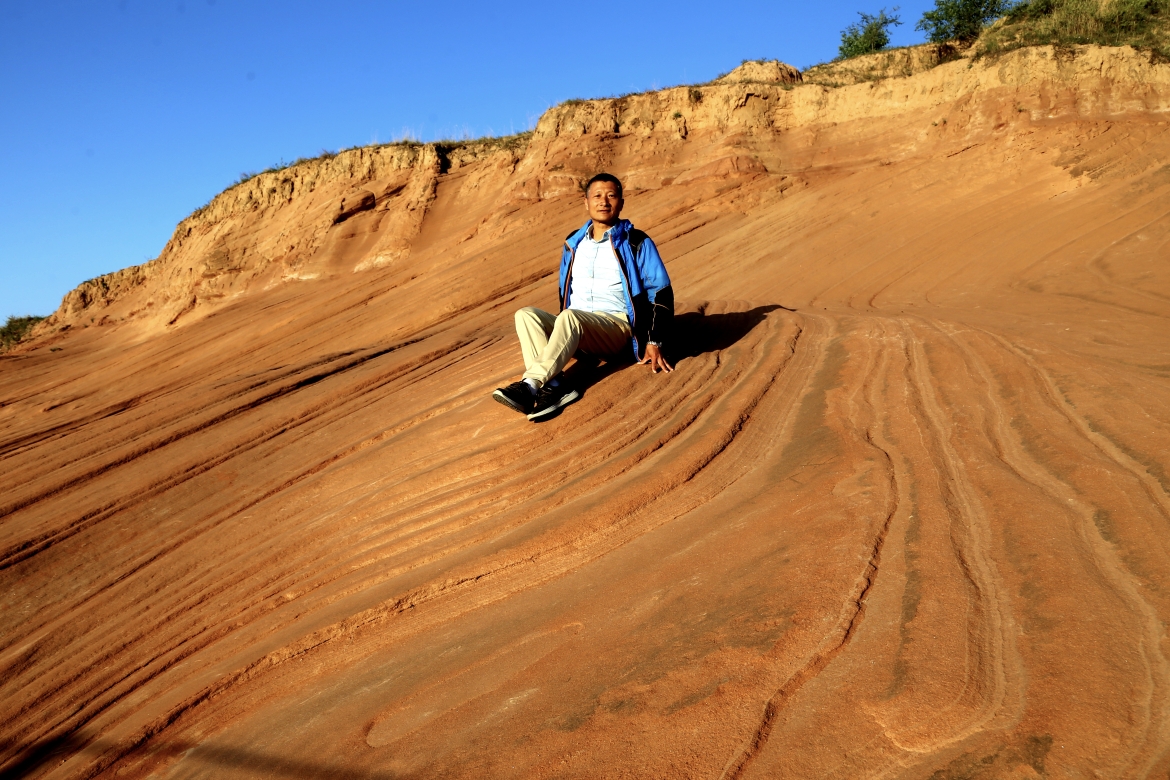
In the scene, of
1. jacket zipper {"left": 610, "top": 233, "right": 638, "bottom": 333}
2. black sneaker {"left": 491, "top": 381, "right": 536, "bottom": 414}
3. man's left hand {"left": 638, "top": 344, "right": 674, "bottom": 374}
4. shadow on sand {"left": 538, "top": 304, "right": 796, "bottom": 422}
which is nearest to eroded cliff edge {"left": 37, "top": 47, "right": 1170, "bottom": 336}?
shadow on sand {"left": 538, "top": 304, "right": 796, "bottom": 422}

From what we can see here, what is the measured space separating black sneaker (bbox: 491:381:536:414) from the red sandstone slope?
14cm

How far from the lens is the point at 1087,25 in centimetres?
1257

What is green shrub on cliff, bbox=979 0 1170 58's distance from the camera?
11633 millimetres

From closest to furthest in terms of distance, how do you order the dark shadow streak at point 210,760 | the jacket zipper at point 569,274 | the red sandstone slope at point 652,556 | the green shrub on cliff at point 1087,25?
the red sandstone slope at point 652,556
the dark shadow streak at point 210,760
the jacket zipper at point 569,274
the green shrub on cliff at point 1087,25

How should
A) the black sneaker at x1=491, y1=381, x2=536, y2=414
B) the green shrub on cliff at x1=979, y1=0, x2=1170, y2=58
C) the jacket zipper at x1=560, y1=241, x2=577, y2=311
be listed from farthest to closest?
the green shrub on cliff at x1=979, y1=0, x2=1170, y2=58 < the jacket zipper at x1=560, y1=241, x2=577, y2=311 < the black sneaker at x1=491, y1=381, x2=536, y2=414

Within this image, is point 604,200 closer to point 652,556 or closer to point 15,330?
point 652,556

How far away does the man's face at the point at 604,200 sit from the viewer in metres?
4.46

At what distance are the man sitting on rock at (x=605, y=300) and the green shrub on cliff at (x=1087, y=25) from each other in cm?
1010

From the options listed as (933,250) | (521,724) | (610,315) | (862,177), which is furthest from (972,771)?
(862,177)

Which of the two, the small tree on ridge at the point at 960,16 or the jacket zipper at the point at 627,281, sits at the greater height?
the small tree on ridge at the point at 960,16

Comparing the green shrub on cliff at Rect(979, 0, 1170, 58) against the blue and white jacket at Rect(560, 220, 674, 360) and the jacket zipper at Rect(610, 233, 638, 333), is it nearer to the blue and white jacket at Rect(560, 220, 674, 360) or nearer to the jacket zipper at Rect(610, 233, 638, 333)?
the blue and white jacket at Rect(560, 220, 674, 360)

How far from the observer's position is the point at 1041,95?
10.8 m

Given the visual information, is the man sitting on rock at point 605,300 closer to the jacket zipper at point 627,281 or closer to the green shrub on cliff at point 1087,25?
the jacket zipper at point 627,281

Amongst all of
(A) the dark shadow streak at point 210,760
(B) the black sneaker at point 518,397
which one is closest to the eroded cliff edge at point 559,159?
(B) the black sneaker at point 518,397
